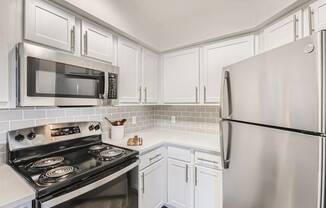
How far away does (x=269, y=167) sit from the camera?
0.87 meters

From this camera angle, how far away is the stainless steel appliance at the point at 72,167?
95 cm

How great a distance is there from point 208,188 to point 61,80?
1.70m

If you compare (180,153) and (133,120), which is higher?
(133,120)

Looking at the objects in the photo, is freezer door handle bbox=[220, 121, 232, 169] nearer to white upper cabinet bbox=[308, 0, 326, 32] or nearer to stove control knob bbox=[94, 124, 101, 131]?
white upper cabinet bbox=[308, 0, 326, 32]

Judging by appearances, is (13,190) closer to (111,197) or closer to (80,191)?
(80,191)

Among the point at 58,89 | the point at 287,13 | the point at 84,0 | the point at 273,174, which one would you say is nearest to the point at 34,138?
the point at 58,89

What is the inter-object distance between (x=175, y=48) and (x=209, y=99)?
85 cm

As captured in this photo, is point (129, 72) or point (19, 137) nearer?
point (19, 137)

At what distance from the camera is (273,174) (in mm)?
844

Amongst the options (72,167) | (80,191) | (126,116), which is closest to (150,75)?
(126,116)

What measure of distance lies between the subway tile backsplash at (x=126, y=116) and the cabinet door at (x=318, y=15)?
52.1 inches

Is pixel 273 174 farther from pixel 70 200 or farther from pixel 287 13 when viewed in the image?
pixel 287 13

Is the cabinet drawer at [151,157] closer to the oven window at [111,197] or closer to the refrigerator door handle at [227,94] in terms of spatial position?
the oven window at [111,197]

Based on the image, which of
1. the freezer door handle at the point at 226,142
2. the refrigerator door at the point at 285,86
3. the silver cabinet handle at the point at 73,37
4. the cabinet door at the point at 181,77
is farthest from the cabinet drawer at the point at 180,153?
the silver cabinet handle at the point at 73,37
